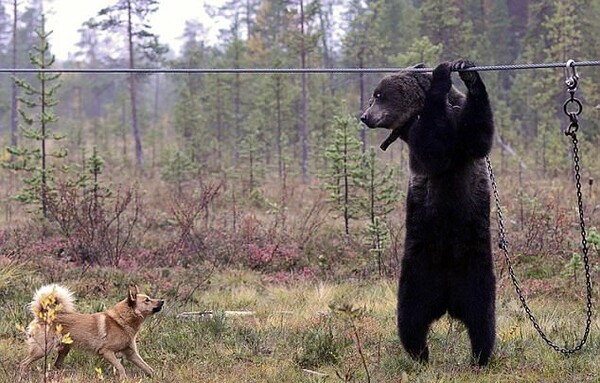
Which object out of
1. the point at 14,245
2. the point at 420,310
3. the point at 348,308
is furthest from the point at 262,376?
the point at 14,245

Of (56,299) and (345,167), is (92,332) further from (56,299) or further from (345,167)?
(345,167)

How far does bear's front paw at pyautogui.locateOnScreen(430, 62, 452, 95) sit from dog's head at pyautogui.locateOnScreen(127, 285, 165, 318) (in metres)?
3.02

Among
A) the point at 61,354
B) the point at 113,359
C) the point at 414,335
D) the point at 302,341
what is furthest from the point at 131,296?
the point at 414,335

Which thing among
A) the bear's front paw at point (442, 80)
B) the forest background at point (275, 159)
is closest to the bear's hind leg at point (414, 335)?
the bear's front paw at point (442, 80)

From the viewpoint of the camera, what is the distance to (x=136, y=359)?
578 cm

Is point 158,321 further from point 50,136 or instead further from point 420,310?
point 50,136

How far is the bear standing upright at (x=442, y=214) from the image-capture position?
492 cm

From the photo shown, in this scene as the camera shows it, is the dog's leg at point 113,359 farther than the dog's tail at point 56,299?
Yes

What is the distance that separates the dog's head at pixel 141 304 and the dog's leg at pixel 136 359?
33cm

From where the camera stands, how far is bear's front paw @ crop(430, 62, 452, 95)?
489cm

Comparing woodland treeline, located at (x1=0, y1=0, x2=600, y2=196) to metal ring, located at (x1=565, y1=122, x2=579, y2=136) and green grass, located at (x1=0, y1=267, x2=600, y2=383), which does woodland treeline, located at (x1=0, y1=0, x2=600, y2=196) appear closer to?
green grass, located at (x1=0, y1=267, x2=600, y2=383)

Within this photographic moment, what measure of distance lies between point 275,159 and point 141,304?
2871cm

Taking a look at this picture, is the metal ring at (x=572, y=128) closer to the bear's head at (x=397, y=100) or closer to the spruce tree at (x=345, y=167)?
the bear's head at (x=397, y=100)

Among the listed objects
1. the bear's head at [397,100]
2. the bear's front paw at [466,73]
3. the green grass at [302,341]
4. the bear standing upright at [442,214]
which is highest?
the bear's front paw at [466,73]
